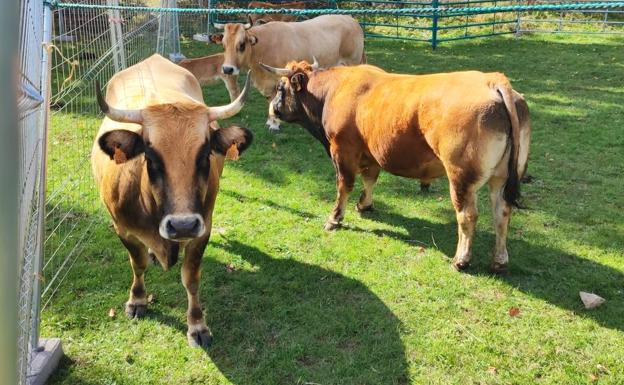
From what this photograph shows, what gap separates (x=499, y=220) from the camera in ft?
15.6

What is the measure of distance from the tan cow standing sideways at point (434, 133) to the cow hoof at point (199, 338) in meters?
2.04

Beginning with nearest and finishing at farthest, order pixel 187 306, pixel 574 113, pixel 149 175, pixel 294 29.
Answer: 1. pixel 149 175
2. pixel 187 306
3. pixel 574 113
4. pixel 294 29

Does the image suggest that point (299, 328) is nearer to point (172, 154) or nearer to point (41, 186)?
point (172, 154)

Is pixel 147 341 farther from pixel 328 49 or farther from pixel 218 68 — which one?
pixel 328 49

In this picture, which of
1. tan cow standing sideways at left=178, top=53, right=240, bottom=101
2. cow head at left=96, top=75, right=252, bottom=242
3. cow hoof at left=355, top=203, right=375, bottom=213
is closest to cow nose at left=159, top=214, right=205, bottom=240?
cow head at left=96, top=75, right=252, bottom=242

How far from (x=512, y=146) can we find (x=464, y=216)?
2.34 feet

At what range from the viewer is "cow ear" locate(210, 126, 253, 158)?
11.8ft

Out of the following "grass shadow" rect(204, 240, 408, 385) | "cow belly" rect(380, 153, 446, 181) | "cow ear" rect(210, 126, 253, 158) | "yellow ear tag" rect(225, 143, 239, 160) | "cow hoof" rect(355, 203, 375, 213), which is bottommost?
"grass shadow" rect(204, 240, 408, 385)

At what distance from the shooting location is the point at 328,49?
1030 centimetres

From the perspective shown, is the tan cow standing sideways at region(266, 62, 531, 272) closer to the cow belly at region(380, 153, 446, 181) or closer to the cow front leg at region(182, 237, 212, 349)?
the cow belly at region(380, 153, 446, 181)

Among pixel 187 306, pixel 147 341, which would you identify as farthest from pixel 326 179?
pixel 147 341

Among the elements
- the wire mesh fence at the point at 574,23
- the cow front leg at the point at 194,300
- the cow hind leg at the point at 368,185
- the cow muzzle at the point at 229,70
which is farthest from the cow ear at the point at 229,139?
the wire mesh fence at the point at 574,23

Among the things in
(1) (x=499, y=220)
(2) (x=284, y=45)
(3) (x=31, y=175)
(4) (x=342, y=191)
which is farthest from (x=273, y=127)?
(3) (x=31, y=175)

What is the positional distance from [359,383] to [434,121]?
7.01 feet
